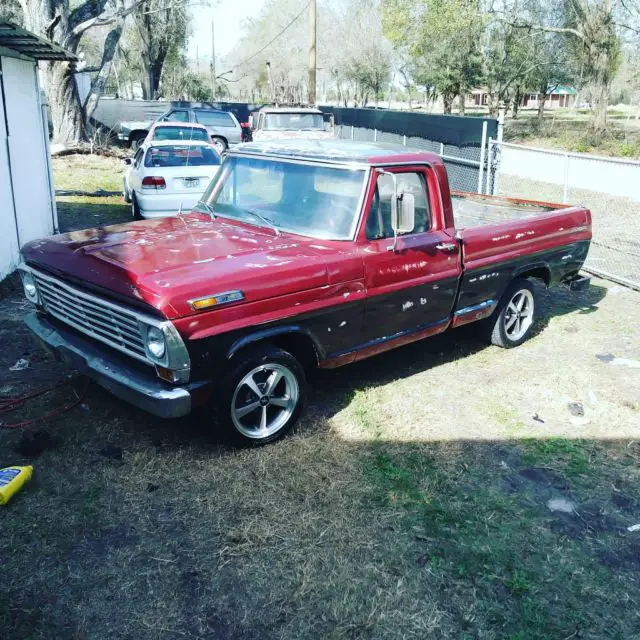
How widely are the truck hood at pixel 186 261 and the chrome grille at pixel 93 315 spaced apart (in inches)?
3.6

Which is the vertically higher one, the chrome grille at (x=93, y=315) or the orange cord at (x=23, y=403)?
the chrome grille at (x=93, y=315)

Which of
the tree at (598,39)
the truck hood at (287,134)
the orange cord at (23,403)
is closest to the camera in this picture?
the orange cord at (23,403)

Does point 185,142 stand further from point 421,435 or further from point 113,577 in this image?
point 113,577

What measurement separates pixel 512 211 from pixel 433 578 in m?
4.85

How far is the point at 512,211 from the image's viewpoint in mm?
7344

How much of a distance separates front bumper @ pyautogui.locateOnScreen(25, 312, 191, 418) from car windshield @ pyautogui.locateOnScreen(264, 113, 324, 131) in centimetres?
1413

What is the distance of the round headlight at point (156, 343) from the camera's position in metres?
3.89

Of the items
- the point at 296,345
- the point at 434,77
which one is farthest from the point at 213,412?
the point at 434,77

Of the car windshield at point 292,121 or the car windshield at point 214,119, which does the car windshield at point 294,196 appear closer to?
the car windshield at point 292,121

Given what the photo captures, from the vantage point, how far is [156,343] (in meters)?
3.93

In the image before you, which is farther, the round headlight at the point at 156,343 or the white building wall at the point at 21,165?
the white building wall at the point at 21,165

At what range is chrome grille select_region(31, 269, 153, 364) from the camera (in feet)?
13.4

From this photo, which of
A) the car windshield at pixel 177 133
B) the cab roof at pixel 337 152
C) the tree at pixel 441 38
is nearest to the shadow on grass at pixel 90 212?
the car windshield at pixel 177 133

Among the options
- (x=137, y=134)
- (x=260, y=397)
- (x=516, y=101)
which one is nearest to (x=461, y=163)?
(x=260, y=397)
